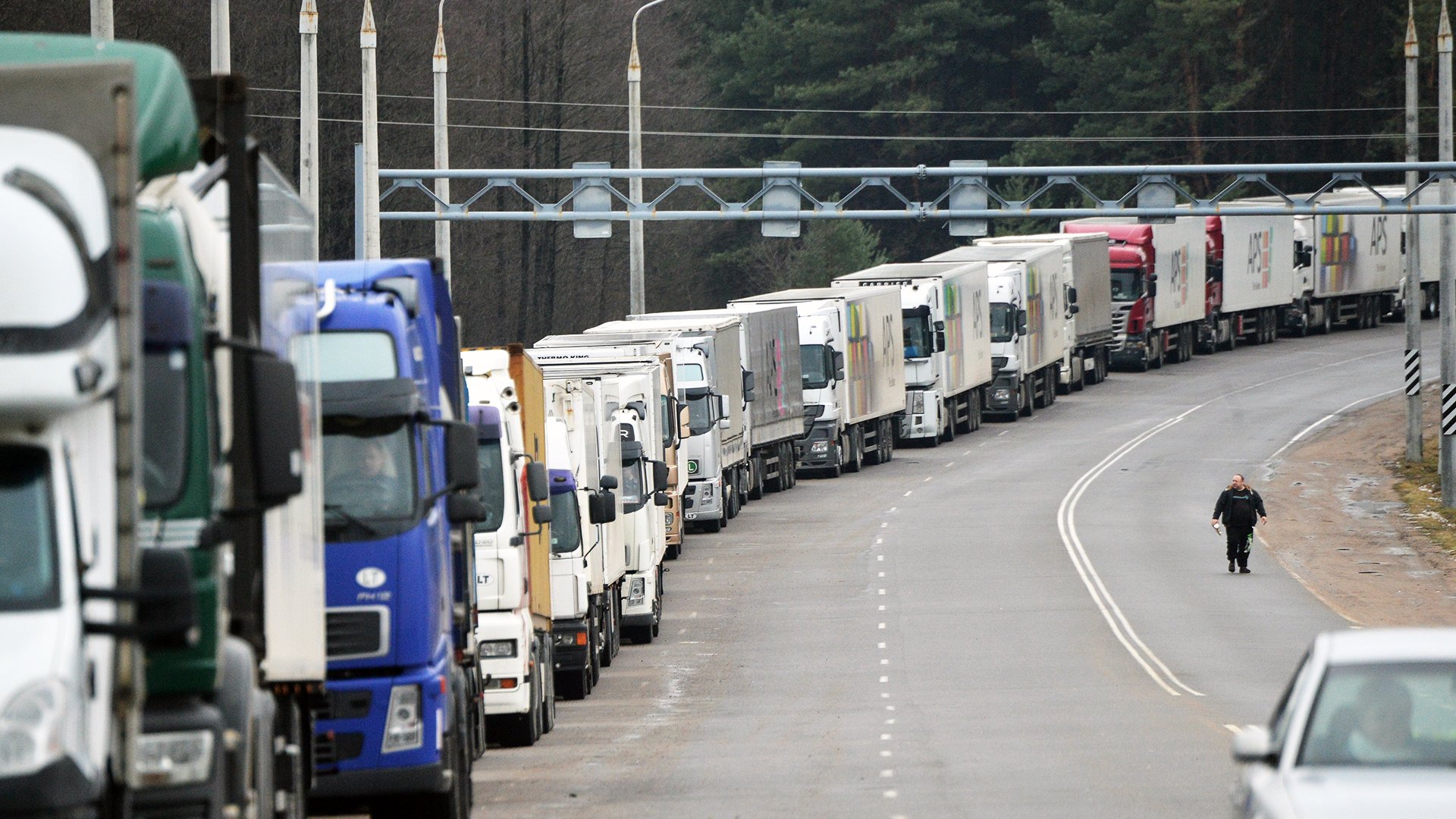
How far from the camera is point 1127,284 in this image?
65.0 meters

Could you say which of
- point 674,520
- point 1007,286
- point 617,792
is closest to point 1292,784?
point 617,792

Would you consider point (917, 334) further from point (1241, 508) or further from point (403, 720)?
point (403, 720)

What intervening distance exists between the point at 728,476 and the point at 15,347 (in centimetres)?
3460

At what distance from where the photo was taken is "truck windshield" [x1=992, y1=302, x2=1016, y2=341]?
56562mm

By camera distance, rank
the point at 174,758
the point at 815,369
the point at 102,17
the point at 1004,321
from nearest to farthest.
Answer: the point at 174,758
the point at 102,17
the point at 815,369
the point at 1004,321

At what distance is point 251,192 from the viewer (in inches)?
383

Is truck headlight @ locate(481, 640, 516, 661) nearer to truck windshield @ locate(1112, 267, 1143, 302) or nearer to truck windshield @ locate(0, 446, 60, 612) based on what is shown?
truck windshield @ locate(0, 446, 60, 612)

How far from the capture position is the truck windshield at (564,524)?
22.0 meters

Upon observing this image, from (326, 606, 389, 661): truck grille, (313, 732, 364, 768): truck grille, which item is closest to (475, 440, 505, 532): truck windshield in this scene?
(326, 606, 389, 661): truck grille

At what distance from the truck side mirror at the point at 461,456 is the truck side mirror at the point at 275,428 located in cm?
432

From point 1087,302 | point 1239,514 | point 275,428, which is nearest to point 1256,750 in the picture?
point 275,428

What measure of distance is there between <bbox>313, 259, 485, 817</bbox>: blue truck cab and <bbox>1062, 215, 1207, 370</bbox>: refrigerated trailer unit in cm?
5233

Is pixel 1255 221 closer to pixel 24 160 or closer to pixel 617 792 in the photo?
pixel 617 792

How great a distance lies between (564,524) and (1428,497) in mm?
25299
